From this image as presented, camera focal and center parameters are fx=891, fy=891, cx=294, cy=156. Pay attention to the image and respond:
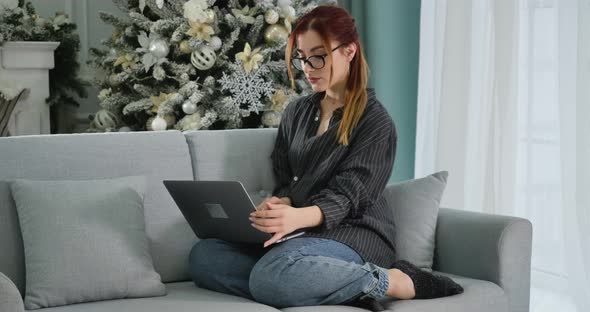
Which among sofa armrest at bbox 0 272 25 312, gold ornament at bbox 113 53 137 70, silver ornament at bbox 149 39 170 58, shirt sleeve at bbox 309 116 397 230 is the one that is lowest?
sofa armrest at bbox 0 272 25 312

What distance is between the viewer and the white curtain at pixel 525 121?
3.21m

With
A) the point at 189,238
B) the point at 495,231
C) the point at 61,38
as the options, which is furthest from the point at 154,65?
the point at 495,231

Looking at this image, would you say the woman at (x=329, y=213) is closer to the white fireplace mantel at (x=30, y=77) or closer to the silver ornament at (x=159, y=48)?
the silver ornament at (x=159, y=48)

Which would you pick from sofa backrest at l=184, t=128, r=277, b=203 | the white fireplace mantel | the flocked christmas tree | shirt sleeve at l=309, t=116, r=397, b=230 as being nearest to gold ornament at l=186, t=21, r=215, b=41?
the flocked christmas tree

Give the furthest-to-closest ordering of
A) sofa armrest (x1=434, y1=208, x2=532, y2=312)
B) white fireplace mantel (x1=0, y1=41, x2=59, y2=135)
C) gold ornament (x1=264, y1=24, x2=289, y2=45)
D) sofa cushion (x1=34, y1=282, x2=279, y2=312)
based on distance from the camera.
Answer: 1. white fireplace mantel (x1=0, y1=41, x2=59, y2=135)
2. gold ornament (x1=264, y1=24, x2=289, y2=45)
3. sofa armrest (x1=434, y1=208, x2=532, y2=312)
4. sofa cushion (x1=34, y1=282, x2=279, y2=312)

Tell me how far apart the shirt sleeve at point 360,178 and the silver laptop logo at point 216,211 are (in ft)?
0.79

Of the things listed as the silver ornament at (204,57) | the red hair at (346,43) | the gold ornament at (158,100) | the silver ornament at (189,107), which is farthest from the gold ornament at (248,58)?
the red hair at (346,43)

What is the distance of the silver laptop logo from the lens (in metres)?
2.31

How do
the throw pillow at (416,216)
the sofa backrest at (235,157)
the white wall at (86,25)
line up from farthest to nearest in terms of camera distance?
the white wall at (86,25) → the sofa backrest at (235,157) → the throw pillow at (416,216)

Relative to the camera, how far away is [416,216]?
264cm

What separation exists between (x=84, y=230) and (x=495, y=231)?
3.66 feet

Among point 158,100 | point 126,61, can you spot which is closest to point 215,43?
point 158,100

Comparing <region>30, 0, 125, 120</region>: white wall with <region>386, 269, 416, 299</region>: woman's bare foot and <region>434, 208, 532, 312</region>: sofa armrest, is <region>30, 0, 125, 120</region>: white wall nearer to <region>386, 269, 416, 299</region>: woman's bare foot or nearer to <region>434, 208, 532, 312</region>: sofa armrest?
<region>434, 208, 532, 312</region>: sofa armrest

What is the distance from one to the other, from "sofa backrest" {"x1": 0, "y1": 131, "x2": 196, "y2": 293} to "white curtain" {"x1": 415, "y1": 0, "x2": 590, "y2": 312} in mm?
1440
